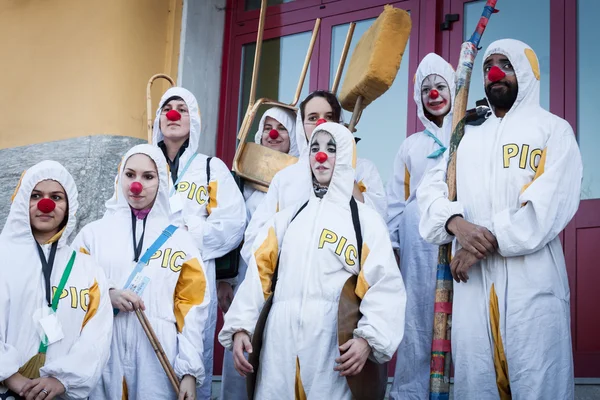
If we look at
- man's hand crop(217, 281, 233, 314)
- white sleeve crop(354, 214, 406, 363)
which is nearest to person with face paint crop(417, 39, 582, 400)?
white sleeve crop(354, 214, 406, 363)

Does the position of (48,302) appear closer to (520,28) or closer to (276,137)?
(276,137)

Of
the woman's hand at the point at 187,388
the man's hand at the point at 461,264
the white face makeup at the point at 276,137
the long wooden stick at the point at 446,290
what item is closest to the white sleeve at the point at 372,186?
the long wooden stick at the point at 446,290

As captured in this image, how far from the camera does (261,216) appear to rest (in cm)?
557

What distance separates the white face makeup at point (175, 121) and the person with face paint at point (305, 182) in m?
0.74

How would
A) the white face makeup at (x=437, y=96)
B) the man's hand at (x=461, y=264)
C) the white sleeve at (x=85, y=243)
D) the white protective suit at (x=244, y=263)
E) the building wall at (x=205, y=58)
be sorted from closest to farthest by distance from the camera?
the man's hand at (x=461, y=264) → the white sleeve at (x=85, y=243) → the white protective suit at (x=244, y=263) → the white face makeup at (x=437, y=96) → the building wall at (x=205, y=58)

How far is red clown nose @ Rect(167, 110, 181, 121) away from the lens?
242 inches

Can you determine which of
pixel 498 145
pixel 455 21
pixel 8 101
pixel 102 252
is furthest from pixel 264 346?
pixel 8 101

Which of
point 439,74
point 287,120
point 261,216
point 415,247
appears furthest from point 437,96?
point 261,216

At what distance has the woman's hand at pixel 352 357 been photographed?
14.2 ft

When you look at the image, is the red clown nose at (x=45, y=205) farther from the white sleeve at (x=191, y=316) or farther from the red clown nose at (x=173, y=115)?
the red clown nose at (x=173, y=115)

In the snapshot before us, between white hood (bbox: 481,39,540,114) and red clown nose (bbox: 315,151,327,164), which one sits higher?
white hood (bbox: 481,39,540,114)

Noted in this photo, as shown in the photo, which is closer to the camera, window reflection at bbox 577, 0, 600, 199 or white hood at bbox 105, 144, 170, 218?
white hood at bbox 105, 144, 170, 218

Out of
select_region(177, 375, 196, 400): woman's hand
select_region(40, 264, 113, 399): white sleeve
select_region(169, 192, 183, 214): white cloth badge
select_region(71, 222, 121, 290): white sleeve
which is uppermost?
select_region(169, 192, 183, 214): white cloth badge

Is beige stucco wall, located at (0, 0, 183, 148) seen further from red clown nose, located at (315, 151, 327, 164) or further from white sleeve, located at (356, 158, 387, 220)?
red clown nose, located at (315, 151, 327, 164)
